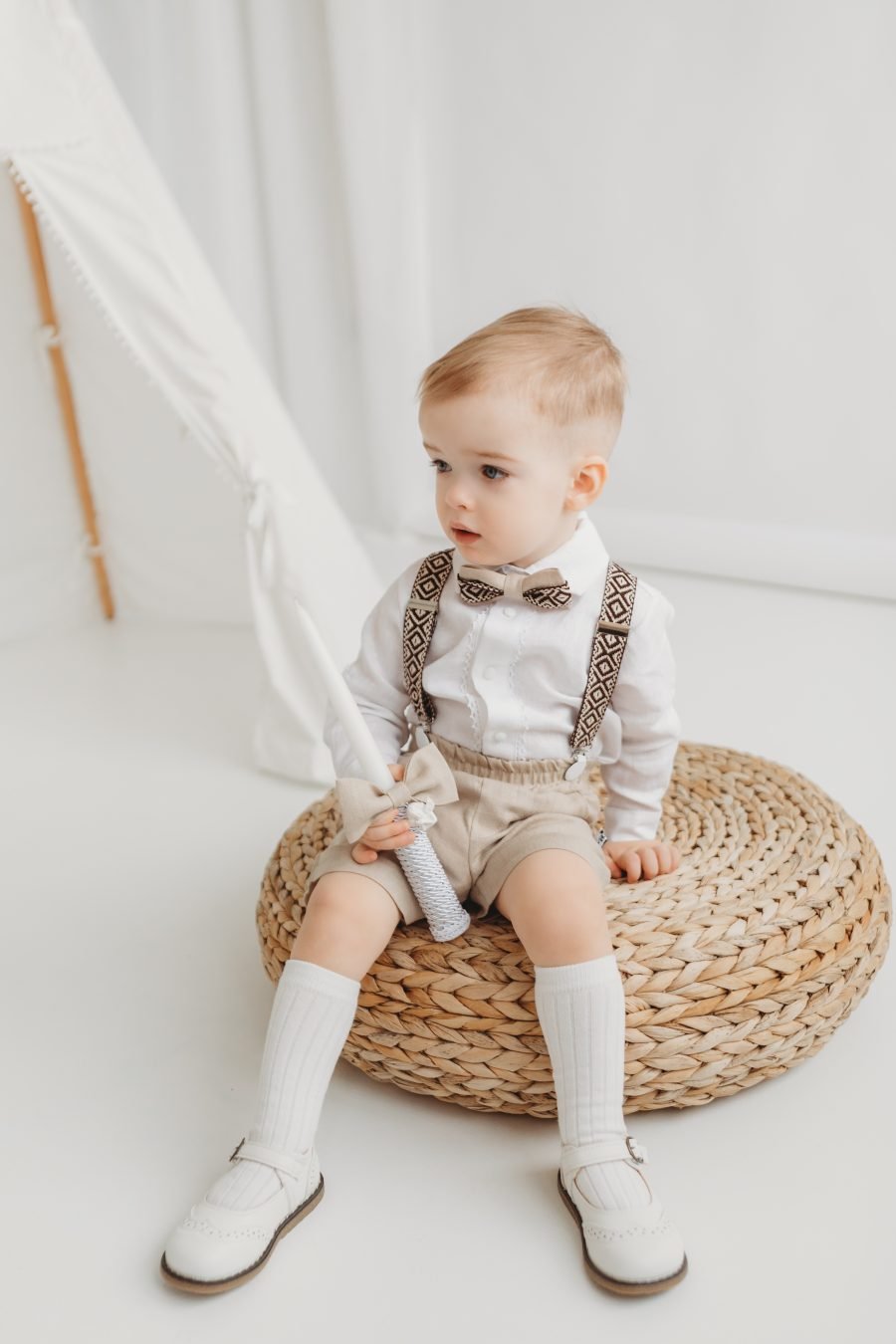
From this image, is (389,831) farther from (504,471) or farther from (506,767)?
(504,471)

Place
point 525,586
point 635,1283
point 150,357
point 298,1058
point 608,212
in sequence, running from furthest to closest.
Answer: point 608,212 → point 150,357 → point 525,586 → point 298,1058 → point 635,1283

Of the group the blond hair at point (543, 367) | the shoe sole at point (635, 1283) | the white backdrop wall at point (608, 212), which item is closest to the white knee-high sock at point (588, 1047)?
the shoe sole at point (635, 1283)

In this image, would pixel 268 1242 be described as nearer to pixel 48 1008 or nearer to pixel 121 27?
pixel 48 1008

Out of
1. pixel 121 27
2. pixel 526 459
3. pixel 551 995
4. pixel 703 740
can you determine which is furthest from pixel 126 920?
pixel 121 27

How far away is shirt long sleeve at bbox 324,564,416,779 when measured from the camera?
1.42m

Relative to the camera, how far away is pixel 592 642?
1351mm

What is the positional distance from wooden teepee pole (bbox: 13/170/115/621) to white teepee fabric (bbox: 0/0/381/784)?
2 centimetres

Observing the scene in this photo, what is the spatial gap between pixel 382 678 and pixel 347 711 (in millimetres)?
232

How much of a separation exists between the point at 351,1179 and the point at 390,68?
8.20 feet

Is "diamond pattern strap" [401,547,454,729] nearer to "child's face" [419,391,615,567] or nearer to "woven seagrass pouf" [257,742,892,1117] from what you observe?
"child's face" [419,391,615,567]

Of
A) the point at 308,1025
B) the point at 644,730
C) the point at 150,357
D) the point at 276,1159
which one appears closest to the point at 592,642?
the point at 644,730

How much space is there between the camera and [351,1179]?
126 centimetres

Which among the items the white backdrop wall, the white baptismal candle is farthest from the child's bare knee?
the white backdrop wall

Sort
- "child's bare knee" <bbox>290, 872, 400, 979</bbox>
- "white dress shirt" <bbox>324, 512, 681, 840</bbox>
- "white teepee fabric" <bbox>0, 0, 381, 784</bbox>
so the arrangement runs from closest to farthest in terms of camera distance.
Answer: "child's bare knee" <bbox>290, 872, 400, 979</bbox>, "white dress shirt" <bbox>324, 512, 681, 840</bbox>, "white teepee fabric" <bbox>0, 0, 381, 784</bbox>
